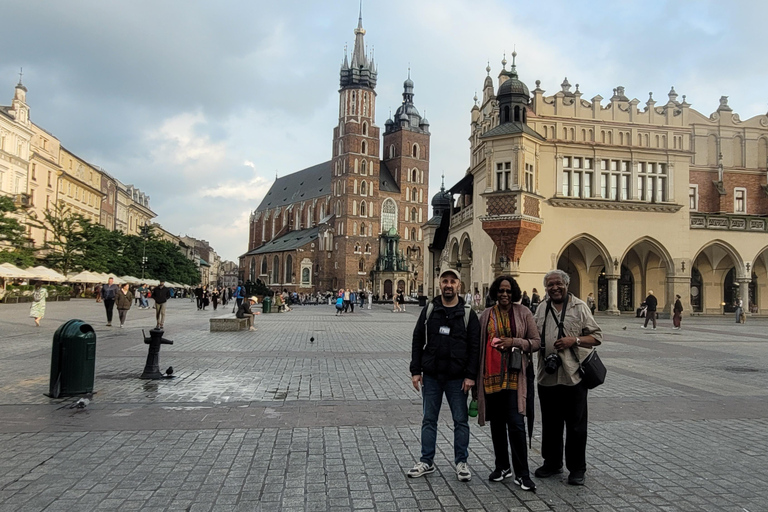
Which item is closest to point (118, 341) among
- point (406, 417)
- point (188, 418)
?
point (188, 418)

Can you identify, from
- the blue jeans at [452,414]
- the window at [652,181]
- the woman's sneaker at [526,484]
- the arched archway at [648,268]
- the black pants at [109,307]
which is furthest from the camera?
the window at [652,181]

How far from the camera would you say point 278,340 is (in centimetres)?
1673

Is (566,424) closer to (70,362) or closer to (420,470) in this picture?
(420,470)

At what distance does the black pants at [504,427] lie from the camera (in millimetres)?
4824

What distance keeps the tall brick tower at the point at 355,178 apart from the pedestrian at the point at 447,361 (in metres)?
92.3

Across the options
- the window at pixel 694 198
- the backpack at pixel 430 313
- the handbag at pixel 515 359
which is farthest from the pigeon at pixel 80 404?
the window at pixel 694 198

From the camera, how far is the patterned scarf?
485 centimetres

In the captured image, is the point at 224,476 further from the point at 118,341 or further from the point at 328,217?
the point at 328,217

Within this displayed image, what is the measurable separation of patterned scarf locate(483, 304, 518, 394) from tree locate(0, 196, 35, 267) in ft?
127

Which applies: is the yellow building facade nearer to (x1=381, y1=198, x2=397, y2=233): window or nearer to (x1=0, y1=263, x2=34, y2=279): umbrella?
(x1=0, y1=263, x2=34, y2=279): umbrella

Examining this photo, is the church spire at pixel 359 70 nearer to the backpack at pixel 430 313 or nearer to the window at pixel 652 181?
the window at pixel 652 181

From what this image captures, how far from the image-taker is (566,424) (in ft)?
16.4

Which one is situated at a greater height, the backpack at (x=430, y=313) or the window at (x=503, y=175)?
the window at (x=503, y=175)

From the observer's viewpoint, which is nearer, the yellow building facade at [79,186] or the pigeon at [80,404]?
the pigeon at [80,404]
